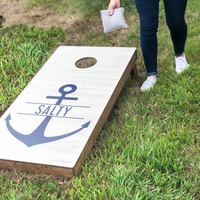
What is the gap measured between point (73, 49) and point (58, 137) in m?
1.41

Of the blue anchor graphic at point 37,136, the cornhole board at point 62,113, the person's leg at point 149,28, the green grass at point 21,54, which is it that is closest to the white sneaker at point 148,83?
the person's leg at point 149,28

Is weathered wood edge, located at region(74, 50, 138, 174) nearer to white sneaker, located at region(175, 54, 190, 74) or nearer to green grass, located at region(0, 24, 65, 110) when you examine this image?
white sneaker, located at region(175, 54, 190, 74)

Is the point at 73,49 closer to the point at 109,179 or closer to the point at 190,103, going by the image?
the point at 190,103

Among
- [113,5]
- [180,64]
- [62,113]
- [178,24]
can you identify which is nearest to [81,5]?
[113,5]

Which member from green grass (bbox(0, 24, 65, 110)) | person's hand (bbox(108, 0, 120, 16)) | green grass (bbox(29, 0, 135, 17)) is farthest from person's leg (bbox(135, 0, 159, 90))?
green grass (bbox(29, 0, 135, 17))

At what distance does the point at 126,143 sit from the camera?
2072 millimetres

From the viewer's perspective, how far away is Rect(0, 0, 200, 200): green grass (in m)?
1.69

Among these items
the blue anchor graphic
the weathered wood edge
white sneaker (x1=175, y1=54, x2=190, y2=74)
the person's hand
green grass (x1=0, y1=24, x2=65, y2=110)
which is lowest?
white sneaker (x1=175, y1=54, x2=190, y2=74)

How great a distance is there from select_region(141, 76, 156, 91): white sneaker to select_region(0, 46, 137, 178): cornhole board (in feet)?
0.68

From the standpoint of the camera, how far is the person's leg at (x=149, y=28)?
2180 millimetres

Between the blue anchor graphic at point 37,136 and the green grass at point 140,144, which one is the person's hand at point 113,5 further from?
the blue anchor graphic at point 37,136

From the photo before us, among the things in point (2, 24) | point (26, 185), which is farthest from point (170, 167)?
point (2, 24)

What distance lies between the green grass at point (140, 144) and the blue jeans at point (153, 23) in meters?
0.34

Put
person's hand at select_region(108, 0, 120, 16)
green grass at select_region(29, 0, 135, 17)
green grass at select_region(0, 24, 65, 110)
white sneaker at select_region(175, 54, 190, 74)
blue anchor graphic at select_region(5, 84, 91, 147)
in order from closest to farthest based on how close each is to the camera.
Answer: blue anchor graphic at select_region(5, 84, 91, 147), person's hand at select_region(108, 0, 120, 16), white sneaker at select_region(175, 54, 190, 74), green grass at select_region(0, 24, 65, 110), green grass at select_region(29, 0, 135, 17)
